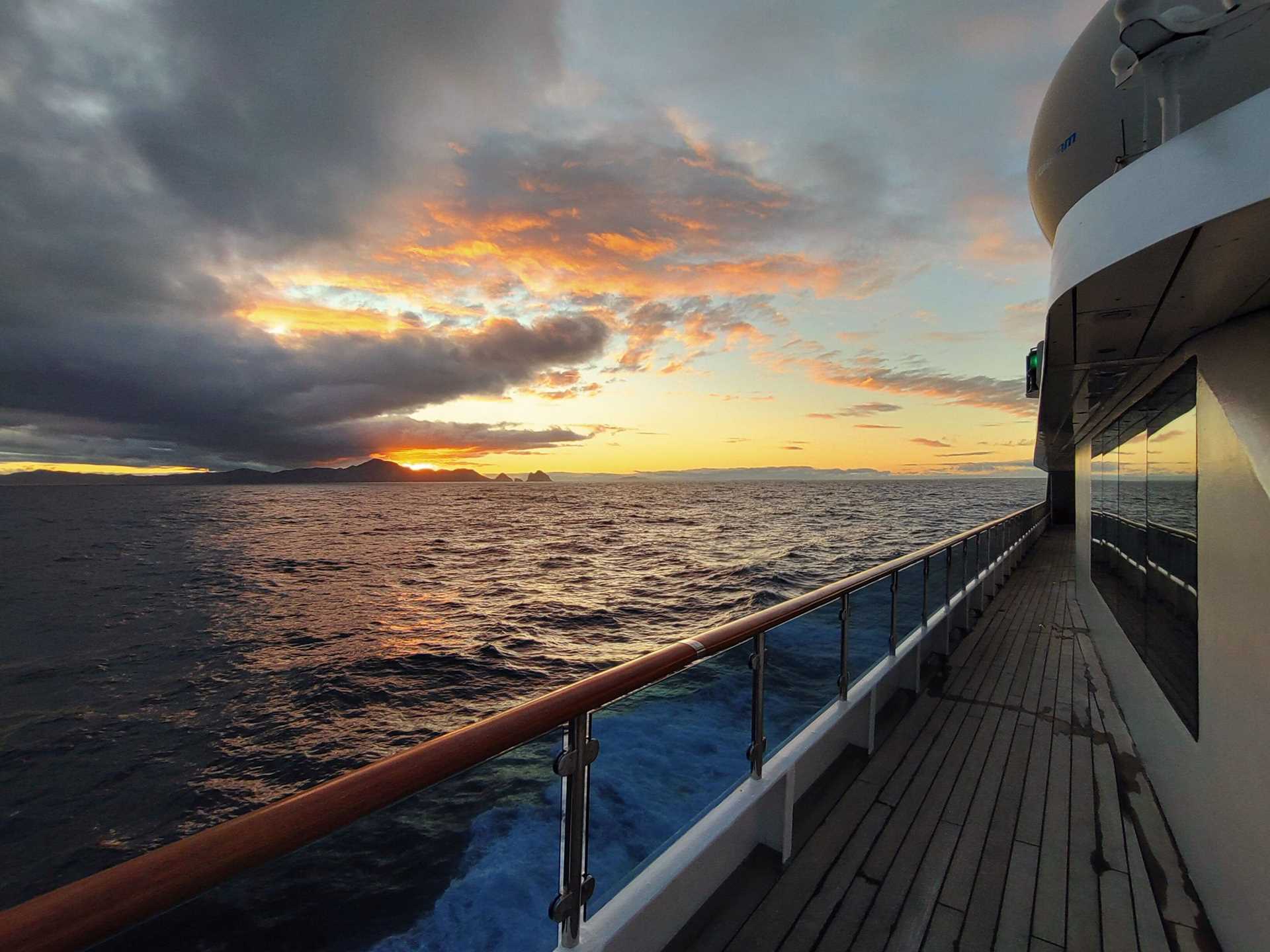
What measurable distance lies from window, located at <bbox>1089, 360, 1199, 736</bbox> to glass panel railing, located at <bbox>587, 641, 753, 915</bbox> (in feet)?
6.55

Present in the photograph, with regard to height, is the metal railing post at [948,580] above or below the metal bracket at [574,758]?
below

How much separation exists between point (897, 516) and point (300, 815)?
134ft

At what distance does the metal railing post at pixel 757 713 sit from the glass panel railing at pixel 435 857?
0.81 metres

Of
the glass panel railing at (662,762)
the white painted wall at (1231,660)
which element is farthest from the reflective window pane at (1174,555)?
the glass panel railing at (662,762)

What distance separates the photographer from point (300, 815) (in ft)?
2.50

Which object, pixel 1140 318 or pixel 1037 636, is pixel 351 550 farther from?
pixel 1140 318

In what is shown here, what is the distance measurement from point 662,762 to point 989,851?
1487 millimetres

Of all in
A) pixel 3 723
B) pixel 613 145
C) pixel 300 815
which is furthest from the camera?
pixel 3 723

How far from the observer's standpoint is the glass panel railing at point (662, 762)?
4.68 ft

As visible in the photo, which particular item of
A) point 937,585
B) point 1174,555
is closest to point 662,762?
point 1174,555

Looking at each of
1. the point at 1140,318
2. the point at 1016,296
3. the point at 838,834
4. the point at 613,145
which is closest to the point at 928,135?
the point at 1016,296

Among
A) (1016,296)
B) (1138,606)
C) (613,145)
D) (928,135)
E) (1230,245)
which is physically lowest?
(1138,606)

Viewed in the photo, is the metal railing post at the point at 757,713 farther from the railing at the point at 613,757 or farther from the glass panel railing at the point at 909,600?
the glass panel railing at the point at 909,600

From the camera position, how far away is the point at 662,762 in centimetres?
187
